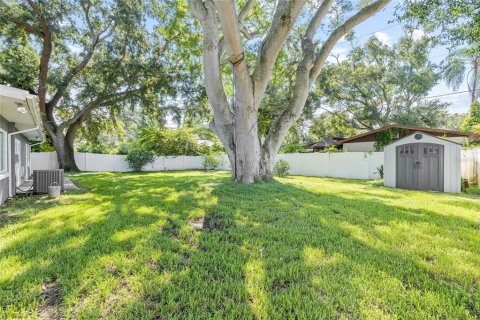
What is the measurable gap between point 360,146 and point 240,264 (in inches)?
675

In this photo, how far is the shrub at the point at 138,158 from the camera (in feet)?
59.1

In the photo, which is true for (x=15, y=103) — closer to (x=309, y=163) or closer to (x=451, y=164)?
(x=451, y=164)

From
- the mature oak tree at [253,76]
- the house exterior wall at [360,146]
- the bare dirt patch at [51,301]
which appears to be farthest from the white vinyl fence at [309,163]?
the bare dirt patch at [51,301]

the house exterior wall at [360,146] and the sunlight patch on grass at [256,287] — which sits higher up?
the house exterior wall at [360,146]

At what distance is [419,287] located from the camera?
6.99 ft

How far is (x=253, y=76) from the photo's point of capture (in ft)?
25.8

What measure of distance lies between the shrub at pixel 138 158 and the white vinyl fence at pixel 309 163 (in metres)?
1.16

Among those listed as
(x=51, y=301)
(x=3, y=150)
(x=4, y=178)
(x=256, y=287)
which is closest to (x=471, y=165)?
(x=256, y=287)

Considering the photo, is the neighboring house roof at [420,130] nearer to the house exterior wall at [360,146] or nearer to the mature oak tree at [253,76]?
the house exterior wall at [360,146]

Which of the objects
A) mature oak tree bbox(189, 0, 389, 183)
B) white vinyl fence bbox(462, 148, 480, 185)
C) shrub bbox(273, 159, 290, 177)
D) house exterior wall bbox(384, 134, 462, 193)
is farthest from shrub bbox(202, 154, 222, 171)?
white vinyl fence bbox(462, 148, 480, 185)

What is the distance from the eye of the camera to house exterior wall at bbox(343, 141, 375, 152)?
657 inches

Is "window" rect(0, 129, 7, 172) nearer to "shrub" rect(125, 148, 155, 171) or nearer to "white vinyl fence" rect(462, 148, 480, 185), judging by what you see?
"shrub" rect(125, 148, 155, 171)

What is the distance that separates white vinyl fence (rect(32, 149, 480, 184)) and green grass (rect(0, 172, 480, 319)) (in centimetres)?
651

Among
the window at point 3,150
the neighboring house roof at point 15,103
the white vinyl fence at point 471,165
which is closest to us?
the neighboring house roof at point 15,103
